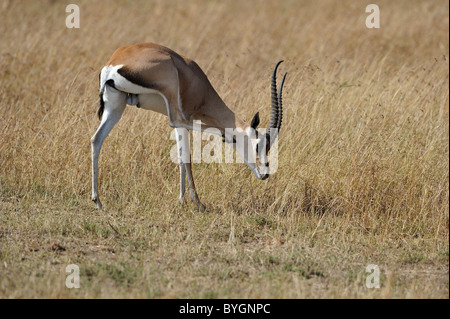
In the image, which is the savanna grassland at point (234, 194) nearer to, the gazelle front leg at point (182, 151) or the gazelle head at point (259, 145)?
the gazelle front leg at point (182, 151)

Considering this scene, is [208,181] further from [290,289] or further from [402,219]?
[290,289]

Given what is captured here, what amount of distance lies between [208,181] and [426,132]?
8.73ft

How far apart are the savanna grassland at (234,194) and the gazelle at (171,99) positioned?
50 centimetres

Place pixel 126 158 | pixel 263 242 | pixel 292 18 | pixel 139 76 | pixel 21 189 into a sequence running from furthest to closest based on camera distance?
pixel 292 18 < pixel 126 158 < pixel 21 189 < pixel 139 76 < pixel 263 242

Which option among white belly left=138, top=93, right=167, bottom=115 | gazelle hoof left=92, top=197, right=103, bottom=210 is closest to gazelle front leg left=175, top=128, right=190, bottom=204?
white belly left=138, top=93, right=167, bottom=115

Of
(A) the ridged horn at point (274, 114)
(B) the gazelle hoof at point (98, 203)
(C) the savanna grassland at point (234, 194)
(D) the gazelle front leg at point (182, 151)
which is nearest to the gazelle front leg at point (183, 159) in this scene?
(D) the gazelle front leg at point (182, 151)

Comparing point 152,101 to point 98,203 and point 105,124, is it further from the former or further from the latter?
point 98,203

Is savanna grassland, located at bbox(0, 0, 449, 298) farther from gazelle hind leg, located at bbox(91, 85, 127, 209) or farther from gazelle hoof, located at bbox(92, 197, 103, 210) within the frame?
gazelle hind leg, located at bbox(91, 85, 127, 209)

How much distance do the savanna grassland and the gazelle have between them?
19.6 inches

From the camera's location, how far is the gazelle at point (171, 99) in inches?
241

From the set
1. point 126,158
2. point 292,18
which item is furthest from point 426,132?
point 292,18

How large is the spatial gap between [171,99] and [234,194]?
3.87 feet

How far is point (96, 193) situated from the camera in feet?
20.7

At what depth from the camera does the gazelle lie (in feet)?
20.1
